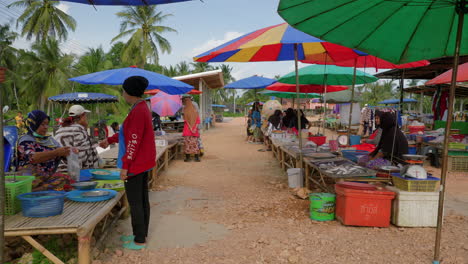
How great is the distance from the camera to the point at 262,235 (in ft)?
12.3

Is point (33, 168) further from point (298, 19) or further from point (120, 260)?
point (298, 19)

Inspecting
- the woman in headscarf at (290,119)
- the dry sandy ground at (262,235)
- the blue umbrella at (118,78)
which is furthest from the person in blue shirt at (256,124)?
the dry sandy ground at (262,235)

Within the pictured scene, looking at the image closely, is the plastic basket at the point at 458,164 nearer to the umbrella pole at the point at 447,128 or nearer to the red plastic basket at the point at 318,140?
the red plastic basket at the point at 318,140

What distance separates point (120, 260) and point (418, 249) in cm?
291

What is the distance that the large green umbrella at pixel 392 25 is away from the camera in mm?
2943

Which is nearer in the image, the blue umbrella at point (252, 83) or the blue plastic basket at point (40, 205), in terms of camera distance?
the blue plastic basket at point (40, 205)

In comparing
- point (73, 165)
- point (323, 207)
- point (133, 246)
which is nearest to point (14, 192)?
point (73, 165)

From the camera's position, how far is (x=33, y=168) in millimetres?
3461

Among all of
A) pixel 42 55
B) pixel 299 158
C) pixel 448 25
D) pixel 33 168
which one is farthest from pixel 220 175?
pixel 42 55

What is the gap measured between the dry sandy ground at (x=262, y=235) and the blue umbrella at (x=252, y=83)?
23.4ft

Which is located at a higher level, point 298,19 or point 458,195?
point 298,19

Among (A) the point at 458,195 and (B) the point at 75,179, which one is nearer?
(B) the point at 75,179

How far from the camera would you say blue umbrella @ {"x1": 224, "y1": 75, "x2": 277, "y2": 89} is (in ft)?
41.1

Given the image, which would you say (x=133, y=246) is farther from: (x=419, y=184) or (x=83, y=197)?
(x=419, y=184)
